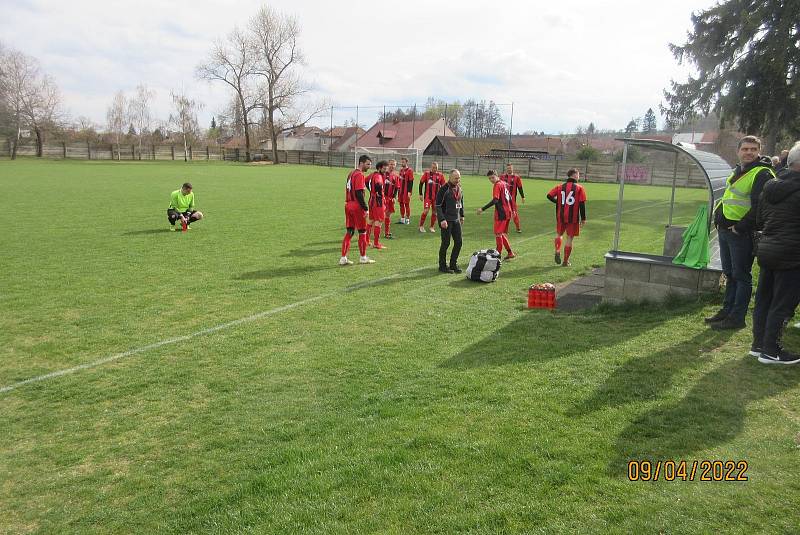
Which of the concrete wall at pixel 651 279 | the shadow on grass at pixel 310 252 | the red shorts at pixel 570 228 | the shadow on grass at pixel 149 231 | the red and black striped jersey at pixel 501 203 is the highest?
the red and black striped jersey at pixel 501 203

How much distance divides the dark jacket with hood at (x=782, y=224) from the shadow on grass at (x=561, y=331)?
5.40 feet

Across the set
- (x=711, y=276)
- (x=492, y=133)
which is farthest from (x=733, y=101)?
(x=492, y=133)

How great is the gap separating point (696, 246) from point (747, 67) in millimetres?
24217

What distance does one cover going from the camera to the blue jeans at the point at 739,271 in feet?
18.7

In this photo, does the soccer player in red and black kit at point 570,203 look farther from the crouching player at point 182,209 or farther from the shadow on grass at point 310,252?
the crouching player at point 182,209

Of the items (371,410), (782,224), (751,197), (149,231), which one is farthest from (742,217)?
(149,231)

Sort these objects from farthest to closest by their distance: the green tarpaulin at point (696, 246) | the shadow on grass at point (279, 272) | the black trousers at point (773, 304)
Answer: the shadow on grass at point (279, 272), the green tarpaulin at point (696, 246), the black trousers at point (773, 304)

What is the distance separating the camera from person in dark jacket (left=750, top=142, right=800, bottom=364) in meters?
4.65

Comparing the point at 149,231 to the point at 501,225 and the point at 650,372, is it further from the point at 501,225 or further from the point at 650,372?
the point at 650,372

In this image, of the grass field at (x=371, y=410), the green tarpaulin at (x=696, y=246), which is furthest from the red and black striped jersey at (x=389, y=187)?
the green tarpaulin at (x=696, y=246)

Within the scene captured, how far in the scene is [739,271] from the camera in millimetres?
5820

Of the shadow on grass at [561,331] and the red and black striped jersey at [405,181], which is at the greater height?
the red and black striped jersey at [405,181]

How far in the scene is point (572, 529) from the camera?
292cm

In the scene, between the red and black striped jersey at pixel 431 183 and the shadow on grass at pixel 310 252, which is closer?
the shadow on grass at pixel 310 252
